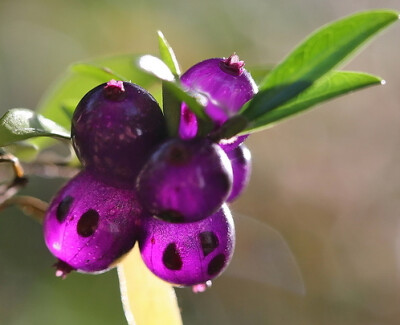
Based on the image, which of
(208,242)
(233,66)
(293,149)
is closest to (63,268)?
(208,242)

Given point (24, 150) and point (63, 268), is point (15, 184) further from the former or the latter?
point (63, 268)

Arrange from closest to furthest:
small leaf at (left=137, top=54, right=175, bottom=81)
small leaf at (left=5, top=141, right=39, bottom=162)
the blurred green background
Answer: small leaf at (left=137, top=54, right=175, bottom=81) < small leaf at (left=5, top=141, right=39, bottom=162) < the blurred green background

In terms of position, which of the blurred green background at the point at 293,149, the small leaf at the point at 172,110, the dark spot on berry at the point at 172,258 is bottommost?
the blurred green background at the point at 293,149

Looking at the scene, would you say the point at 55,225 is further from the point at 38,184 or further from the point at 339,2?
the point at 339,2

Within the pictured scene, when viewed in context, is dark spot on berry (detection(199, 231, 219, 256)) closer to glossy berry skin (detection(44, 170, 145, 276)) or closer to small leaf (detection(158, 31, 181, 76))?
glossy berry skin (detection(44, 170, 145, 276))

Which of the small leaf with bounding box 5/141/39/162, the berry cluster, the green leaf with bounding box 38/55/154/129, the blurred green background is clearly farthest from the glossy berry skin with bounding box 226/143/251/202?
the blurred green background

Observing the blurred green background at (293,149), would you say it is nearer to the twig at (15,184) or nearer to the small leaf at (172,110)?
the twig at (15,184)

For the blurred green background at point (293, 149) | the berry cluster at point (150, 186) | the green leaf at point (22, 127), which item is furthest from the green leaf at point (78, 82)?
the blurred green background at point (293, 149)

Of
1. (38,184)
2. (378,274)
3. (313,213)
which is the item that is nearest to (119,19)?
(38,184)
